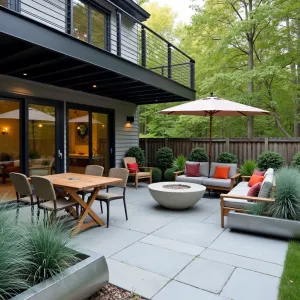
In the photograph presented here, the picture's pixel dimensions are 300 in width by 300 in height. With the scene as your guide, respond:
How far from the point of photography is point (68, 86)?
6863mm

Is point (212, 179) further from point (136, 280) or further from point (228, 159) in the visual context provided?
point (136, 280)

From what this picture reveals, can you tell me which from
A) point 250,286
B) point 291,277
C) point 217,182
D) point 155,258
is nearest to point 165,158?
point 217,182

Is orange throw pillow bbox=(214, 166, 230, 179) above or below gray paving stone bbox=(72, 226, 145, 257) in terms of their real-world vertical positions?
above

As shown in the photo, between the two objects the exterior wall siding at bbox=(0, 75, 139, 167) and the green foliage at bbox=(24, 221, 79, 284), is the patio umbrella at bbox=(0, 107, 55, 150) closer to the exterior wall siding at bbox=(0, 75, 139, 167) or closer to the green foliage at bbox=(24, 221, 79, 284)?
the exterior wall siding at bbox=(0, 75, 139, 167)

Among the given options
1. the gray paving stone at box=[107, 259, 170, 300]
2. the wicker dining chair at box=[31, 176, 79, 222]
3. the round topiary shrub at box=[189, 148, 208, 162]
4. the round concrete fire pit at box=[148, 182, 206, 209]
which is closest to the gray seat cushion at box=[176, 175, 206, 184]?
the round topiary shrub at box=[189, 148, 208, 162]

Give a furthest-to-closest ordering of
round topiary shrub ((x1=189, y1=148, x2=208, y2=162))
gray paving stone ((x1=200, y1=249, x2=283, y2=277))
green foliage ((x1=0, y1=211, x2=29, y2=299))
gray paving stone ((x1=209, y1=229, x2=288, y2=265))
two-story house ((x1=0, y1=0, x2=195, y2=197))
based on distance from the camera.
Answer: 1. round topiary shrub ((x1=189, y1=148, x2=208, y2=162))
2. two-story house ((x1=0, y1=0, x2=195, y2=197))
3. gray paving stone ((x1=209, y1=229, x2=288, y2=265))
4. gray paving stone ((x1=200, y1=249, x2=283, y2=277))
5. green foliage ((x1=0, y1=211, x2=29, y2=299))

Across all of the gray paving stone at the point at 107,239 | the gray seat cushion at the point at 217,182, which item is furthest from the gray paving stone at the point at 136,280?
the gray seat cushion at the point at 217,182

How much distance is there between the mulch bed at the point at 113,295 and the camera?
2349 mm

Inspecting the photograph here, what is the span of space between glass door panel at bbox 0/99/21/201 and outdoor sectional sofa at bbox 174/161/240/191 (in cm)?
433

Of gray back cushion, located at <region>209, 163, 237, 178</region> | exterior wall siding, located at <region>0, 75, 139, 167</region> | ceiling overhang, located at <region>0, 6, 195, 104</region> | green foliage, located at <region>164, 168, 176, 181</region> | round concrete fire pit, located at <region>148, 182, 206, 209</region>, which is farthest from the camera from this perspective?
green foliage, located at <region>164, 168, 176, 181</region>

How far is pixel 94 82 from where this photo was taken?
21.1 feet

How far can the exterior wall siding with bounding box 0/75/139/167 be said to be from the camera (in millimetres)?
5874

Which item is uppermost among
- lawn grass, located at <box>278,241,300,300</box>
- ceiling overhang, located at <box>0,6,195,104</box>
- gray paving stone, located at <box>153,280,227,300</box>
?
ceiling overhang, located at <box>0,6,195,104</box>

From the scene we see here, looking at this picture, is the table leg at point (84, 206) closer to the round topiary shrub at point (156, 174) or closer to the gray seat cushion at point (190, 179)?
the gray seat cushion at point (190, 179)
